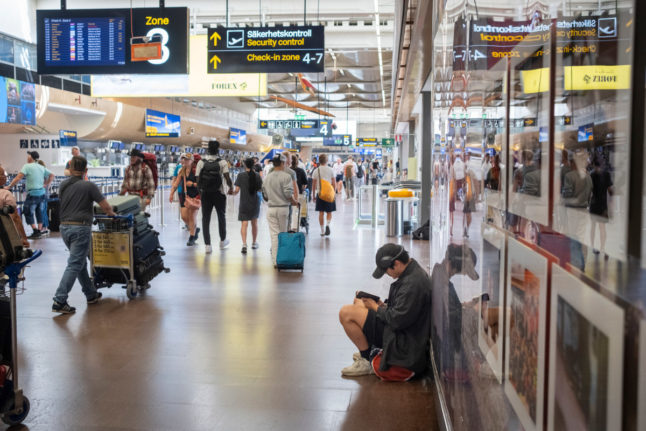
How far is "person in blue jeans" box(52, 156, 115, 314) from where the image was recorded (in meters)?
6.31

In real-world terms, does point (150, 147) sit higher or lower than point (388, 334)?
higher

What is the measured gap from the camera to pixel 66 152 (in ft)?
69.5

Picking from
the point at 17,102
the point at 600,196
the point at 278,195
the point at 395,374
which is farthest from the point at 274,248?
the point at 17,102

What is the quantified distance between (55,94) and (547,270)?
21816 mm

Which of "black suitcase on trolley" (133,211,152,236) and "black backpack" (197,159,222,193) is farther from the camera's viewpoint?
"black backpack" (197,159,222,193)

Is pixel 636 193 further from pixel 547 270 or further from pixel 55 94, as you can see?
pixel 55 94

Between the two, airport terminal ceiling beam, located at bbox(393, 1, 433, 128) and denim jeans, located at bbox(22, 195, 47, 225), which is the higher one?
airport terminal ceiling beam, located at bbox(393, 1, 433, 128)

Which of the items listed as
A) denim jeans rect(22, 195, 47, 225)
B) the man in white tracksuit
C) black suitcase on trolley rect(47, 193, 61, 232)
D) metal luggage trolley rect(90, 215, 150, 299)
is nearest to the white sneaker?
metal luggage trolley rect(90, 215, 150, 299)

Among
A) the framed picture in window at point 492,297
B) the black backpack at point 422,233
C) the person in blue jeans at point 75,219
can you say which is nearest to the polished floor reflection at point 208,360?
the person in blue jeans at point 75,219

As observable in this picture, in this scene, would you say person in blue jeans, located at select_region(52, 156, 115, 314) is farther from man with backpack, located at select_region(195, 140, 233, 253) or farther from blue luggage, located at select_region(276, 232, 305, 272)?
man with backpack, located at select_region(195, 140, 233, 253)

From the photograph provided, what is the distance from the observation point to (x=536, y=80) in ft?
4.61

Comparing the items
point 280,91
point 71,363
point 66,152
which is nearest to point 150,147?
point 280,91

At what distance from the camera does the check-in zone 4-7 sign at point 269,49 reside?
9578mm

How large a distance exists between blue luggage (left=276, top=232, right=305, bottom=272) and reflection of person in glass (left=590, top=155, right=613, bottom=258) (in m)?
7.86
